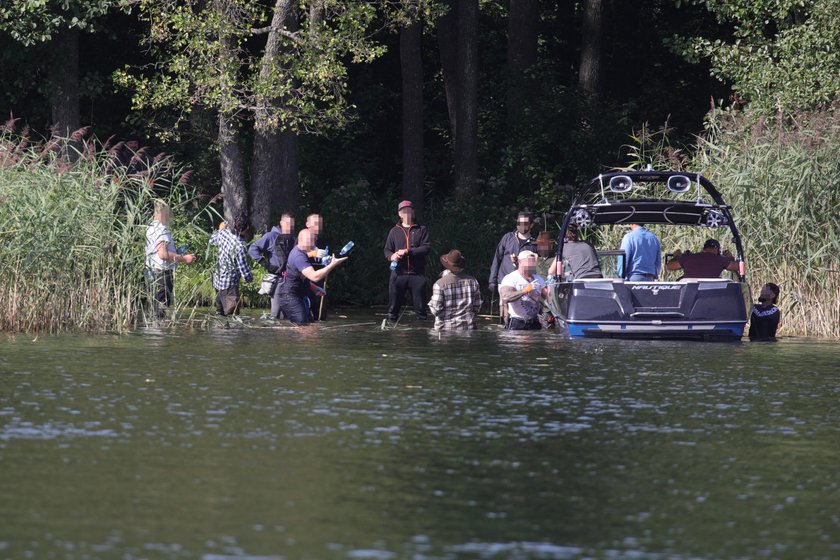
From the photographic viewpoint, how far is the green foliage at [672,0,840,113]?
24.9 m

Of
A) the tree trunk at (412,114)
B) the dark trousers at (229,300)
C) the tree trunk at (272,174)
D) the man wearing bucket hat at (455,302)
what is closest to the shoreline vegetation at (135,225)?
the dark trousers at (229,300)

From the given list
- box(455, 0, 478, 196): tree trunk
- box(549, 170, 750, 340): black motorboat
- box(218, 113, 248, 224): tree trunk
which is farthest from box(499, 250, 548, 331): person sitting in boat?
box(455, 0, 478, 196): tree trunk

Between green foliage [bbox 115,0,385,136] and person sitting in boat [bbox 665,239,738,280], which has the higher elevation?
green foliage [bbox 115,0,385,136]

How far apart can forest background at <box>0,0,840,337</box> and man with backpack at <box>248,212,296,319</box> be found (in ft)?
3.79

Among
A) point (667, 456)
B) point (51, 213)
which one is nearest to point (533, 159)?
point (51, 213)

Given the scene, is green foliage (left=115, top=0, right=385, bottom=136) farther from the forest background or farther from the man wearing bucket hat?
the man wearing bucket hat

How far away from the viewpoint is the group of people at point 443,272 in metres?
18.4

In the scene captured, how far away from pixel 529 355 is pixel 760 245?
4487mm

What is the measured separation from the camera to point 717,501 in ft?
27.6

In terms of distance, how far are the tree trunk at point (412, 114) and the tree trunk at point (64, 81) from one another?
687 centimetres

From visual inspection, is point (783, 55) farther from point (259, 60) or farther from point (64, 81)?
point (64, 81)

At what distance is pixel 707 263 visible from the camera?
720 inches

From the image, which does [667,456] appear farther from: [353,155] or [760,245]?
[353,155]

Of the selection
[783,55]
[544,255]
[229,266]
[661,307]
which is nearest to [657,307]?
[661,307]
